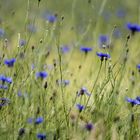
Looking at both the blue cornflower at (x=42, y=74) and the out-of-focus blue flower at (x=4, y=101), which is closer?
the out-of-focus blue flower at (x=4, y=101)

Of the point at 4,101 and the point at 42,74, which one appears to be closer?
the point at 4,101

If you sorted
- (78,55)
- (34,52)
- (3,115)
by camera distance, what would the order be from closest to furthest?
(3,115), (34,52), (78,55)

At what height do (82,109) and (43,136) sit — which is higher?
(82,109)

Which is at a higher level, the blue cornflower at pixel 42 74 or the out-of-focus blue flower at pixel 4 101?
the blue cornflower at pixel 42 74

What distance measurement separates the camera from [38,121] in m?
2.47

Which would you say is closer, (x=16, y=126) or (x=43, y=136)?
(x=43, y=136)

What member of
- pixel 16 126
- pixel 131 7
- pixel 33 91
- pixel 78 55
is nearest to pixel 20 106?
pixel 33 91

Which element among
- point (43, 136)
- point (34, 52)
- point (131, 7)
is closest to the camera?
point (43, 136)

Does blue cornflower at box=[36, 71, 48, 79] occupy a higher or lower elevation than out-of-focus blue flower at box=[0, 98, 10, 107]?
higher

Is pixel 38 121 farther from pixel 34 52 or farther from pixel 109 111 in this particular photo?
pixel 34 52

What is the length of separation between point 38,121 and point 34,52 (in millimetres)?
950

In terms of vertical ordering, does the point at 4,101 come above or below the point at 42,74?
below

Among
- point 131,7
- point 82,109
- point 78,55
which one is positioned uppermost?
point 131,7

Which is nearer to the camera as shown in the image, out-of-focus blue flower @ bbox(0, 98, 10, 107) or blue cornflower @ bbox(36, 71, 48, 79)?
out-of-focus blue flower @ bbox(0, 98, 10, 107)
